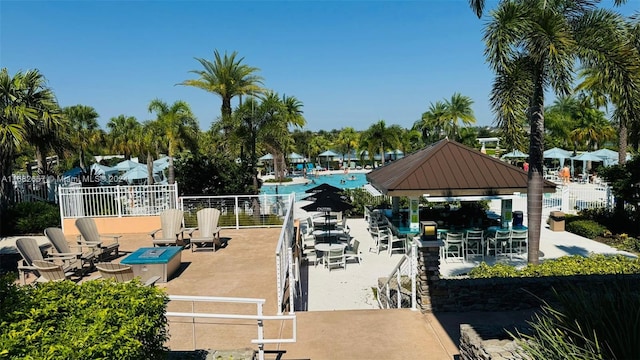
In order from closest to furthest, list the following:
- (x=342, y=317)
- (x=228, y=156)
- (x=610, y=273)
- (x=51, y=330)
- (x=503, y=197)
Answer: (x=51, y=330), (x=342, y=317), (x=610, y=273), (x=503, y=197), (x=228, y=156)

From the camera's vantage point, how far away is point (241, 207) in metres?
14.5

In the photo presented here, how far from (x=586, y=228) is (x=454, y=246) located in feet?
20.5

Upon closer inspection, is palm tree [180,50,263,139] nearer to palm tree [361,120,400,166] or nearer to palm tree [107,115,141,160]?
palm tree [107,115,141,160]

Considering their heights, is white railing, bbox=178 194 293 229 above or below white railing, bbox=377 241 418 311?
above

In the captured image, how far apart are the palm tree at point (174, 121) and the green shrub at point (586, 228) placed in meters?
16.8

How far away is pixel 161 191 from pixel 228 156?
492 cm

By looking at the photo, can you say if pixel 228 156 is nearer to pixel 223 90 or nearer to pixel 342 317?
pixel 223 90

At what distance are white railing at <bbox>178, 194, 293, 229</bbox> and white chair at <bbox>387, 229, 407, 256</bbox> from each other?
3.58 m

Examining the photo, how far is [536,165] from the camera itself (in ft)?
32.1

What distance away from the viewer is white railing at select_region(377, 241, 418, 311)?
7.53 m

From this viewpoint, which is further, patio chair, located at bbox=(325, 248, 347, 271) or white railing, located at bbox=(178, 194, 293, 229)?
white railing, located at bbox=(178, 194, 293, 229)

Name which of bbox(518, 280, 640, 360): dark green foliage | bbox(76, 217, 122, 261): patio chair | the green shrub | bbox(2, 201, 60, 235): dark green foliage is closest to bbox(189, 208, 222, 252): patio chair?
bbox(76, 217, 122, 261): patio chair

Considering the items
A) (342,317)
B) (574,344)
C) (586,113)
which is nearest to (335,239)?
(342,317)

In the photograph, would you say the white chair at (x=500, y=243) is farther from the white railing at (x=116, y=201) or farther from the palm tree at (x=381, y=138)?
the palm tree at (x=381, y=138)
